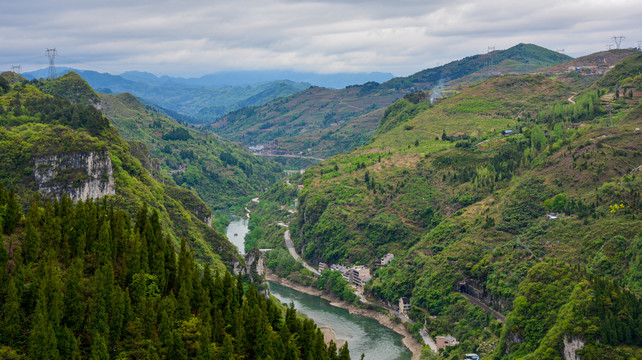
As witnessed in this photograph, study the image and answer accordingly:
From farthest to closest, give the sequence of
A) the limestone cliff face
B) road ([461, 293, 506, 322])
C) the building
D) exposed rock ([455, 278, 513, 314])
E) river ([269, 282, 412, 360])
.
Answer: the building → river ([269, 282, 412, 360]) → the limestone cliff face → exposed rock ([455, 278, 513, 314]) → road ([461, 293, 506, 322])

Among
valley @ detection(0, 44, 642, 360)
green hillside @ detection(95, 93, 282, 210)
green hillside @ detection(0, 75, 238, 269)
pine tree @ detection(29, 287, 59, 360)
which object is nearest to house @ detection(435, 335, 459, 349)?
valley @ detection(0, 44, 642, 360)

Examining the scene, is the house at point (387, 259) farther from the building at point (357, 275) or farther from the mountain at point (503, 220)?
the building at point (357, 275)

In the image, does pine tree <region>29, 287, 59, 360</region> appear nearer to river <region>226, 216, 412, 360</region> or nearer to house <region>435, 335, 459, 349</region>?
river <region>226, 216, 412, 360</region>

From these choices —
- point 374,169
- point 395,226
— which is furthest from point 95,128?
point 374,169

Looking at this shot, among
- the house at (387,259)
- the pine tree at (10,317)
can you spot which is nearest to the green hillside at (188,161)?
the house at (387,259)

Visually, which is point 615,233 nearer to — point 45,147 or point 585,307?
point 585,307

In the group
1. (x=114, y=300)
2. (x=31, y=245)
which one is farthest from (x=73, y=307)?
(x=31, y=245)

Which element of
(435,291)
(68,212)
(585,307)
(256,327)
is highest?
(68,212)
